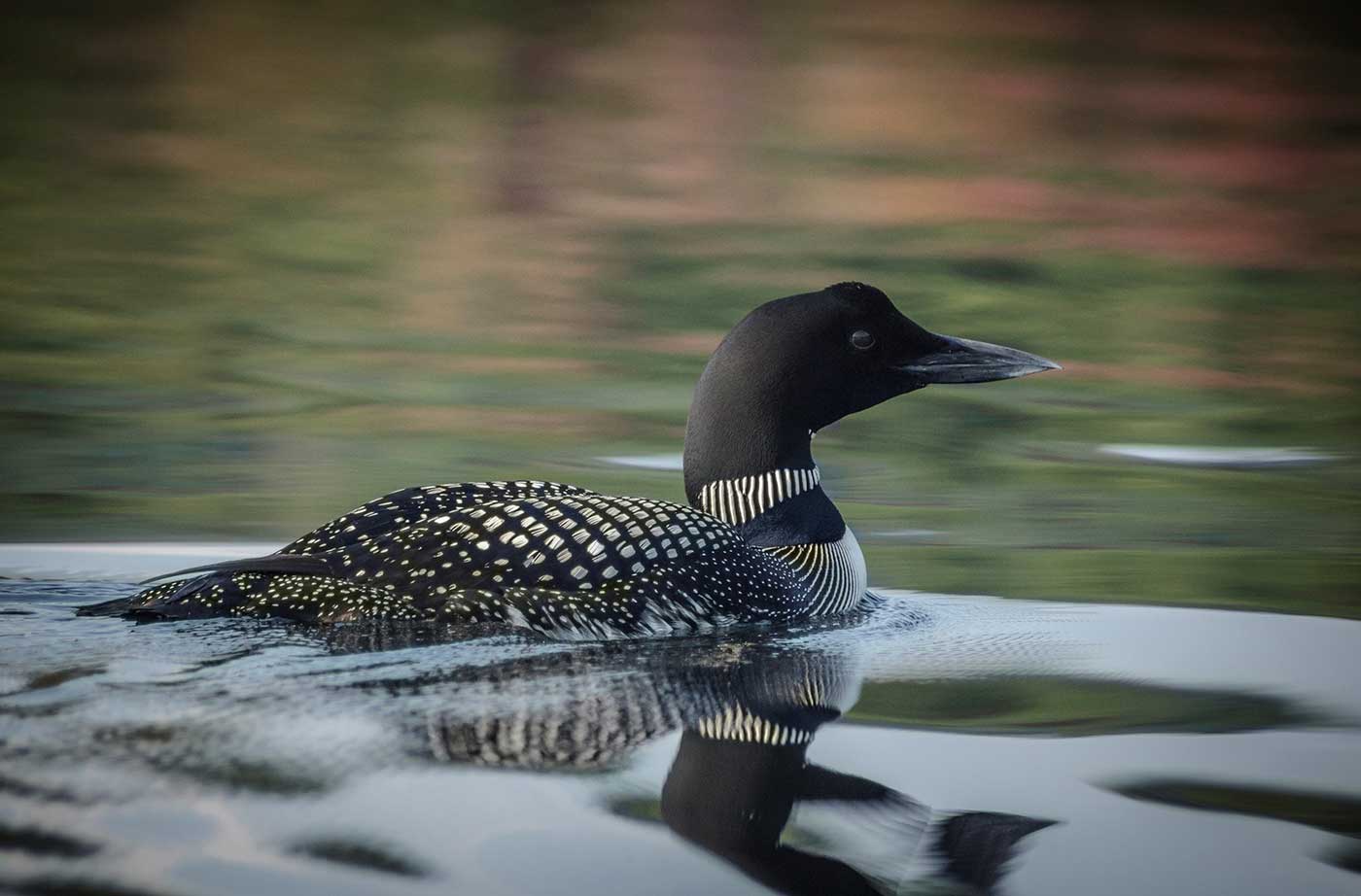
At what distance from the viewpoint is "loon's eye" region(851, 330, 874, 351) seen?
441 centimetres

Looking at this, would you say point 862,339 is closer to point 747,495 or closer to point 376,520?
point 747,495

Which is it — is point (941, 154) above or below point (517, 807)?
above

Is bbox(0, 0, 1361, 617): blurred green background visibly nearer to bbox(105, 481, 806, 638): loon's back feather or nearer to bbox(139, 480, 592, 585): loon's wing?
bbox(105, 481, 806, 638): loon's back feather

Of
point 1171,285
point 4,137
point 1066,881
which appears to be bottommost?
point 1066,881

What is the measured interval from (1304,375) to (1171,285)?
1.96 m

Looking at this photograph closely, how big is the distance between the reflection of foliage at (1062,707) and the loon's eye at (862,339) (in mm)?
1003

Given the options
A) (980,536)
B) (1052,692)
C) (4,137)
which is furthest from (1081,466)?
(4,137)

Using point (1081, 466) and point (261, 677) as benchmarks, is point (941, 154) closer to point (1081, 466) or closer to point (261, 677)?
point (1081, 466)

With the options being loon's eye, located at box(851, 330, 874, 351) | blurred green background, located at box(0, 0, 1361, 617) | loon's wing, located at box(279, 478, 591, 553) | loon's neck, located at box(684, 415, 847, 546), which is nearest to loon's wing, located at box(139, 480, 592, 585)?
loon's wing, located at box(279, 478, 591, 553)

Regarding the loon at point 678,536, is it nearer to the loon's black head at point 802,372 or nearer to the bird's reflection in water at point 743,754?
the loon's black head at point 802,372

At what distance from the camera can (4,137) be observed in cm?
1232

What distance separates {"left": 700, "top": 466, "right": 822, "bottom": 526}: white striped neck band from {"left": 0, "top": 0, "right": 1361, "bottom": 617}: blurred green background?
21.3 inches

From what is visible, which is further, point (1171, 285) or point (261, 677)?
point (1171, 285)

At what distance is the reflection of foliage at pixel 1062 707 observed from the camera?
132 inches
